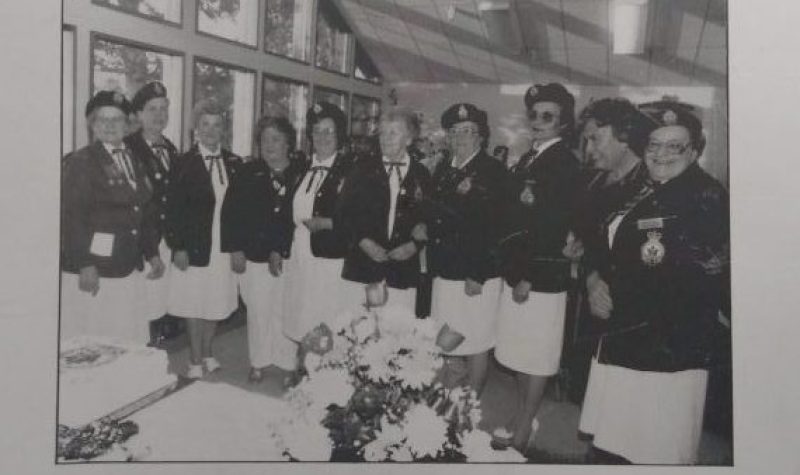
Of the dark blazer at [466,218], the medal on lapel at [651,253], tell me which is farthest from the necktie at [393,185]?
the medal on lapel at [651,253]

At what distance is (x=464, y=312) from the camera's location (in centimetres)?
226

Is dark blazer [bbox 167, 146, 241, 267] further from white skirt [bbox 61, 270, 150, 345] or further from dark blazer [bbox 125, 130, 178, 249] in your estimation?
white skirt [bbox 61, 270, 150, 345]

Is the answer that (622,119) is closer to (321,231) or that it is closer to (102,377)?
(321,231)

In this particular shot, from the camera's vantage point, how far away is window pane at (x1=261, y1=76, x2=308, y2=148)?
226cm

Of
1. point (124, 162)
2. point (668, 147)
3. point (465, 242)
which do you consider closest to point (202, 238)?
point (124, 162)

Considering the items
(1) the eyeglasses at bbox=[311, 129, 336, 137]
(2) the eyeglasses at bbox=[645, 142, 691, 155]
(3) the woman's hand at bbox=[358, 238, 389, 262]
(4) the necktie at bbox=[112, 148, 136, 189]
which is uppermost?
(1) the eyeglasses at bbox=[311, 129, 336, 137]

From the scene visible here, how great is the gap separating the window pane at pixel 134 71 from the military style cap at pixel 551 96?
1.04 metres

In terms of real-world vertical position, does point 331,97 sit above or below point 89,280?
above

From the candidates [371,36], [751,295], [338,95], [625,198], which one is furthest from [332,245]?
[751,295]

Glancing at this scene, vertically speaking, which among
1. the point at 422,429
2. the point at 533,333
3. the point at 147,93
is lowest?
the point at 422,429

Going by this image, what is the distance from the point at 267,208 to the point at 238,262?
188mm

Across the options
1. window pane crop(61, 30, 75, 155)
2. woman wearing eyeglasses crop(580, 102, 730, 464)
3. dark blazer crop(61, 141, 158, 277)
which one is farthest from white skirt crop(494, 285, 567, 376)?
window pane crop(61, 30, 75, 155)

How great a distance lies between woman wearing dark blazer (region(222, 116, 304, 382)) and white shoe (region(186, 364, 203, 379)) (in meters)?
0.15

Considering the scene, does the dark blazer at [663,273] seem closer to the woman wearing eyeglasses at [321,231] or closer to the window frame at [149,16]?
the woman wearing eyeglasses at [321,231]
